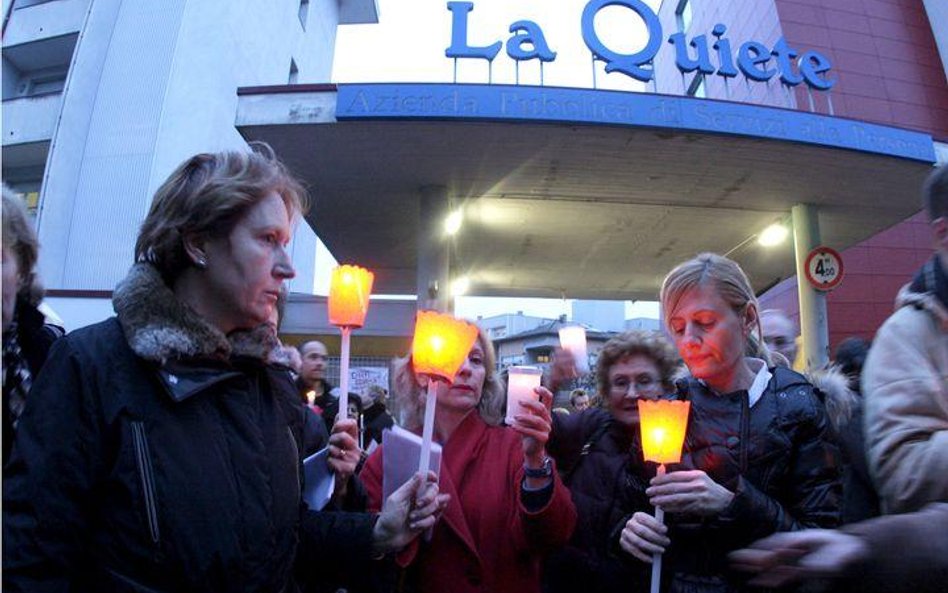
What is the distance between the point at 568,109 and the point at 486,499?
6913mm

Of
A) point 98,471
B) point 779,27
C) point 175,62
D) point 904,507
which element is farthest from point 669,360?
point 175,62

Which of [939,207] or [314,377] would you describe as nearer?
[939,207]

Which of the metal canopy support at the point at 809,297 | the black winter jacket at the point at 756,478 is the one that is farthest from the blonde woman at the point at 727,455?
the metal canopy support at the point at 809,297

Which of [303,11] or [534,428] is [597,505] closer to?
[534,428]

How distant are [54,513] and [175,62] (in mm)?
17641

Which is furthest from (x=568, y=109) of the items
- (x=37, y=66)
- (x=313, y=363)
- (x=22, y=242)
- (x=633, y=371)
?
(x=37, y=66)

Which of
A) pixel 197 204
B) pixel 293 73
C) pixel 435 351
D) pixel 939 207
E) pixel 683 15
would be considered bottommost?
pixel 435 351

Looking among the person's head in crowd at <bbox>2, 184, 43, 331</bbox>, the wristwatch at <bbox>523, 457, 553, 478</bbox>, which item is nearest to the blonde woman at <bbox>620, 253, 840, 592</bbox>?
the wristwatch at <bbox>523, 457, 553, 478</bbox>

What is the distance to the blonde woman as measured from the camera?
1.74m

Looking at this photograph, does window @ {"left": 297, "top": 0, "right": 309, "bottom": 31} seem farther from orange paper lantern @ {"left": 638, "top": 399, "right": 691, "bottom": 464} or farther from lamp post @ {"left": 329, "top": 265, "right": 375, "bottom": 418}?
orange paper lantern @ {"left": 638, "top": 399, "right": 691, "bottom": 464}

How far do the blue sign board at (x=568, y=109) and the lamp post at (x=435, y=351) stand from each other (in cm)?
652

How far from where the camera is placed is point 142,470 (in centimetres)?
133

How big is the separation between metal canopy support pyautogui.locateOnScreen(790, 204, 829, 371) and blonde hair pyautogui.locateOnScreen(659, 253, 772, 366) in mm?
9369

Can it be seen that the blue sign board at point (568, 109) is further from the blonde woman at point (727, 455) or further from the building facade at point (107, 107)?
the building facade at point (107, 107)
